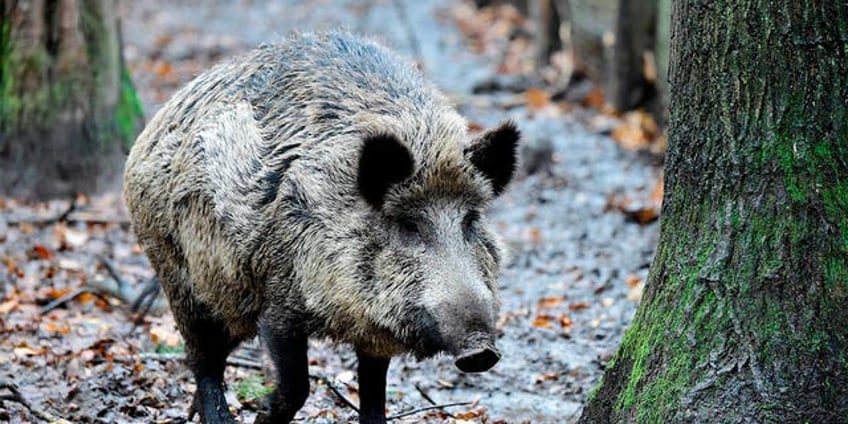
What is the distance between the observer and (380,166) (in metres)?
5.17

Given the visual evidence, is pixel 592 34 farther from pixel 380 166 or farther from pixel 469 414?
pixel 380 166

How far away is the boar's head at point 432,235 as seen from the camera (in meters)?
4.89

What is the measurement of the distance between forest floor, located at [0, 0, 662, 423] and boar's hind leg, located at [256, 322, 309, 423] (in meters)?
0.32

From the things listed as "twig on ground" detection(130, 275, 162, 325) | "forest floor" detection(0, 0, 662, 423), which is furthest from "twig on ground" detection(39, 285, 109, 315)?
"twig on ground" detection(130, 275, 162, 325)

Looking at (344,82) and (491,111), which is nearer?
(344,82)

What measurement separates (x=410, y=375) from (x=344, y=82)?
7.01ft

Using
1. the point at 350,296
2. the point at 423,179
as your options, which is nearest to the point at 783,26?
the point at 423,179

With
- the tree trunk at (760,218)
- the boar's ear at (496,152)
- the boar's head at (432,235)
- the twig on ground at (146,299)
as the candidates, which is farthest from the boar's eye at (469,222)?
the twig on ground at (146,299)

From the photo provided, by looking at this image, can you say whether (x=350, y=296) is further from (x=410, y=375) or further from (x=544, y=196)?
(x=544, y=196)

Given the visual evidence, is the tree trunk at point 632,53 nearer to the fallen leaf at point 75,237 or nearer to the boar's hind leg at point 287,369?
the fallen leaf at point 75,237

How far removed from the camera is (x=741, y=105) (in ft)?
15.4

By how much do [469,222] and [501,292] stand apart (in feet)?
11.6

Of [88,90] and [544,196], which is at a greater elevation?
[88,90]

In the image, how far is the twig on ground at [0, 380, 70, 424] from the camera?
5664mm
